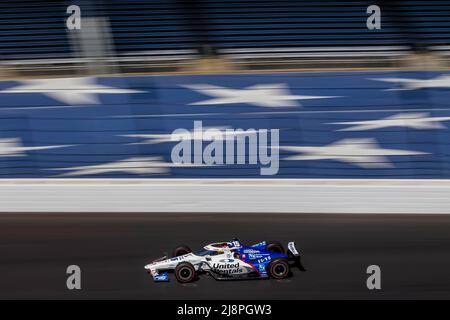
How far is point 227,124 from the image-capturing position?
25.6 ft

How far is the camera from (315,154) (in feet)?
25.5

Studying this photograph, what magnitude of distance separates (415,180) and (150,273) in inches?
151

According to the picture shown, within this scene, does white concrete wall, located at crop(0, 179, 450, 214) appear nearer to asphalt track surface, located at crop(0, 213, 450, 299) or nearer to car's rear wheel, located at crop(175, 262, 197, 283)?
asphalt track surface, located at crop(0, 213, 450, 299)

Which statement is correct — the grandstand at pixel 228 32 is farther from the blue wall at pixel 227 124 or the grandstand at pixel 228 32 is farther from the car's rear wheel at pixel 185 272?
the car's rear wheel at pixel 185 272

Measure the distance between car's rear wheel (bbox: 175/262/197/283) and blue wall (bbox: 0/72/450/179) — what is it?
10.2 ft

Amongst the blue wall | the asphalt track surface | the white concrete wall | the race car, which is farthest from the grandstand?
the race car

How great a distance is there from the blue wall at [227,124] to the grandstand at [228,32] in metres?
0.46

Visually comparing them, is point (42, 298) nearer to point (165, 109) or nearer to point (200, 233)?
point (200, 233)

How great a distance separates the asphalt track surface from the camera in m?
4.71

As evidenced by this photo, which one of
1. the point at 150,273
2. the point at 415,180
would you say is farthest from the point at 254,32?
the point at 150,273

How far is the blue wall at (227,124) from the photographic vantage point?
7.72m

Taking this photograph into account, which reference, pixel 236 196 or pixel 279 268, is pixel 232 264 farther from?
pixel 236 196

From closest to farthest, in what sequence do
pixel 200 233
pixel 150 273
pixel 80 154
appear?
pixel 150 273 → pixel 200 233 → pixel 80 154

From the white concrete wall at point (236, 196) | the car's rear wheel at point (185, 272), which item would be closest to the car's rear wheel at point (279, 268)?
the car's rear wheel at point (185, 272)
